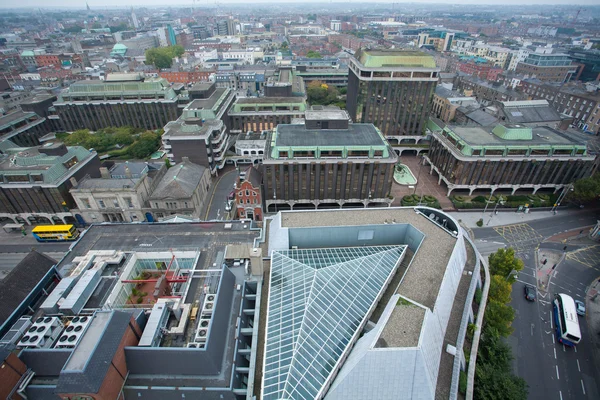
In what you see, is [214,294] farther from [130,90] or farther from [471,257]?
[130,90]

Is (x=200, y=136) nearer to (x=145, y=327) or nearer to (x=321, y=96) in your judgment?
(x=145, y=327)

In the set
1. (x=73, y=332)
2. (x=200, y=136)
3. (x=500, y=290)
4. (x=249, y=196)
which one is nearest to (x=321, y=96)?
(x=200, y=136)

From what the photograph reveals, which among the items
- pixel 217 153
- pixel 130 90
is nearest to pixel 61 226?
pixel 217 153

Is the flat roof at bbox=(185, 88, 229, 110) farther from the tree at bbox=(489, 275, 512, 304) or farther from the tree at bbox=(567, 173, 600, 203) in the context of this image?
the tree at bbox=(567, 173, 600, 203)

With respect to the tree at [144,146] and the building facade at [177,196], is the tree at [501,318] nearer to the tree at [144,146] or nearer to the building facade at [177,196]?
the building facade at [177,196]

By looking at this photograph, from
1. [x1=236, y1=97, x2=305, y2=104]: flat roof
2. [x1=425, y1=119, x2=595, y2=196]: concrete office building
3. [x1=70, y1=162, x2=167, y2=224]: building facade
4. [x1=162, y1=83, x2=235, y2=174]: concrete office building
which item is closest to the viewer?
[x1=70, y1=162, x2=167, y2=224]: building facade

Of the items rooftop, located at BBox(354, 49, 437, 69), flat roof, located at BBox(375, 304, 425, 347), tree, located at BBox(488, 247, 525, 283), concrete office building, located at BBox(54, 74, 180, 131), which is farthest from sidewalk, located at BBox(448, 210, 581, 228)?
concrete office building, located at BBox(54, 74, 180, 131)

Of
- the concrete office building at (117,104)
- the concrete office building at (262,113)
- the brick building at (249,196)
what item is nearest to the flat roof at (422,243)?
the brick building at (249,196)
